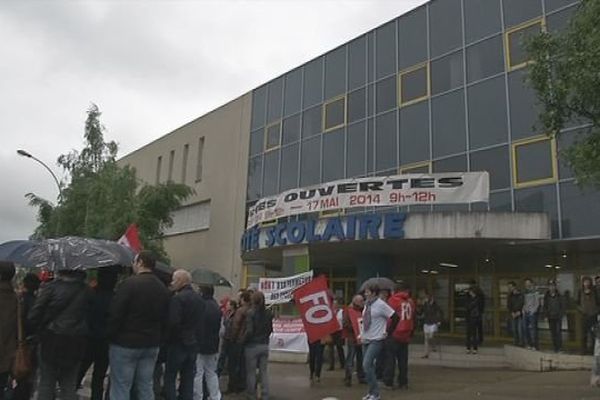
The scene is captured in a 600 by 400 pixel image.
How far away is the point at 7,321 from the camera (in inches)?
258

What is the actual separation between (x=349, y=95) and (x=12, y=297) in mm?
18951

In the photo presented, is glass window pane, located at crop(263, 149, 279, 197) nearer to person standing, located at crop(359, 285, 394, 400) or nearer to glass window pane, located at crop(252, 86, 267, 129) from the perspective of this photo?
glass window pane, located at crop(252, 86, 267, 129)

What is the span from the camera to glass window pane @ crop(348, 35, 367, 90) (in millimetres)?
24062

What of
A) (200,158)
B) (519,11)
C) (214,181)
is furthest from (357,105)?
(200,158)

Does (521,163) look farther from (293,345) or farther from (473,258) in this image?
(293,345)

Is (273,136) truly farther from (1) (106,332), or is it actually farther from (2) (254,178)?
(1) (106,332)

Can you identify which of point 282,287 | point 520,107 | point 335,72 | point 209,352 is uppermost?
point 335,72

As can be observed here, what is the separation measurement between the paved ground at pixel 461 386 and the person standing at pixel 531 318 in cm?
157

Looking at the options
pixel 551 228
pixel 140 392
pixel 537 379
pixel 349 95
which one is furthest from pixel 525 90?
pixel 140 392

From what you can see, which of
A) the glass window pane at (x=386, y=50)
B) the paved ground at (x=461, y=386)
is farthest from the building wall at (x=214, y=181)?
the paved ground at (x=461, y=386)

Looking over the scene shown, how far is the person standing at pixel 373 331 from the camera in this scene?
9328mm

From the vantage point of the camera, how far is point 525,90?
18.2 metres

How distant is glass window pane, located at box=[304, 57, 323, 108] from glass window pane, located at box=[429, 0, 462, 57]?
563 centimetres

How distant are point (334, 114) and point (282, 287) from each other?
10.6 metres
